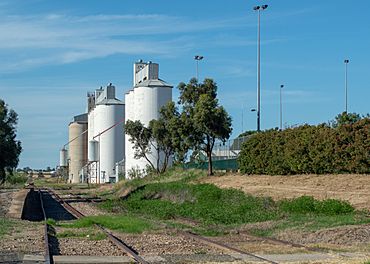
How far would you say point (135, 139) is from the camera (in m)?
74.0

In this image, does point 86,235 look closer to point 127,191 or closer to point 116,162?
point 127,191

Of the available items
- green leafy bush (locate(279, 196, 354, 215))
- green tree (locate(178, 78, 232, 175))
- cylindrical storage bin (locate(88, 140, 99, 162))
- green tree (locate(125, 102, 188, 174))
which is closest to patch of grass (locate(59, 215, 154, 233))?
green leafy bush (locate(279, 196, 354, 215))

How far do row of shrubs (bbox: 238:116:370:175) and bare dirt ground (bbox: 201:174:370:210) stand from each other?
567mm

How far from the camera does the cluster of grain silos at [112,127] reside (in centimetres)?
8144

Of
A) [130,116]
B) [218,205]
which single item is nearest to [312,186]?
[218,205]

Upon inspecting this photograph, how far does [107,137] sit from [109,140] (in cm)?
56

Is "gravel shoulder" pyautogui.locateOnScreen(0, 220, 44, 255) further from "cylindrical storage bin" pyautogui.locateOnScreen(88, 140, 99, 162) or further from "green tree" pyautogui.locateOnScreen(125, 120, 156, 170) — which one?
"cylindrical storage bin" pyautogui.locateOnScreen(88, 140, 99, 162)

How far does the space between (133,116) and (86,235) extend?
59054 mm

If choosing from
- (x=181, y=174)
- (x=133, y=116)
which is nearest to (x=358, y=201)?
(x=181, y=174)

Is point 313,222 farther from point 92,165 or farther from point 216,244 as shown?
point 92,165

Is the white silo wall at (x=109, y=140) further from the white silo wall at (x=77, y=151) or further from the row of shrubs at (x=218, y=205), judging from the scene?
the row of shrubs at (x=218, y=205)

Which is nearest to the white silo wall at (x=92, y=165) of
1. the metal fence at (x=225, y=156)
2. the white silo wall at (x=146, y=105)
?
the white silo wall at (x=146, y=105)

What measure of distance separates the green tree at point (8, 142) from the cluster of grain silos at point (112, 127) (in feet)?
52.6

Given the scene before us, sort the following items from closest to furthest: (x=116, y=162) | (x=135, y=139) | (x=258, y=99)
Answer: (x=258, y=99)
(x=135, y=139)
(x=116, y=162)
